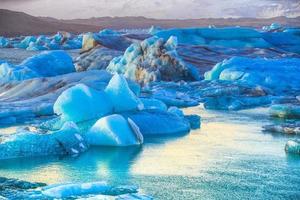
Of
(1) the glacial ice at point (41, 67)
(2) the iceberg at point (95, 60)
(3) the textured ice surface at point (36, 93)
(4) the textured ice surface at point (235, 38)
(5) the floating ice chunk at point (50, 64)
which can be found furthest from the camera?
(4) the textured ice surface at point (235, 38)

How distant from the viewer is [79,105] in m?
8.55

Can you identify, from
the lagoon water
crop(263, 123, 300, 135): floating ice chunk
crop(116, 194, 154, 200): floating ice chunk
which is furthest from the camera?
crop(263, 123, 300, 135): floating ice chunk

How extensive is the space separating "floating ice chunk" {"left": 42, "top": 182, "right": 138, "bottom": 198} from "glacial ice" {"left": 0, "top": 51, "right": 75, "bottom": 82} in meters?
10.6

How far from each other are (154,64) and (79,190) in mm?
12612

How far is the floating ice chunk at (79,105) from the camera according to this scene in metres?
8.52

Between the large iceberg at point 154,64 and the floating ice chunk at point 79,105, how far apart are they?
8.50 m

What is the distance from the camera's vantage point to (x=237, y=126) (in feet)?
31.7

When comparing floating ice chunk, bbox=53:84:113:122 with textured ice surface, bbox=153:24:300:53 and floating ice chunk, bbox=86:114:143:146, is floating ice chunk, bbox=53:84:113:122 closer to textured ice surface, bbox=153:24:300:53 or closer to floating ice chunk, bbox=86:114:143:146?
floating ice chunk, bbox=86:114:143:146

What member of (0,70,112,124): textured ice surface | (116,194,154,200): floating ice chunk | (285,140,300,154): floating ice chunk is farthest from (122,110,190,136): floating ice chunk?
(116,194,154,200): floating ice chunk

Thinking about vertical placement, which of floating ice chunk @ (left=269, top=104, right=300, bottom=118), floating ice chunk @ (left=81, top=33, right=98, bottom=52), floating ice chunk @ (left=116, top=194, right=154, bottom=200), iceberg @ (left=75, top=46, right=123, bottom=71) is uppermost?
floating ice chunk @ (left=116, top=194, right=154, bottom=200)

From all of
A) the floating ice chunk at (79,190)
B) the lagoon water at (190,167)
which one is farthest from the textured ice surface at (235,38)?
the floating ice chunk at (79,190)

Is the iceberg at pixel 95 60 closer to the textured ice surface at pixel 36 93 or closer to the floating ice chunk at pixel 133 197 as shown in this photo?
the textured ice surface at pixel 36 93

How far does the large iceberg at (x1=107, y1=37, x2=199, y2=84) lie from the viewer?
57.2 feet

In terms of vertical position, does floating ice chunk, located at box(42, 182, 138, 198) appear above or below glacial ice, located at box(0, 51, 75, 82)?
above
